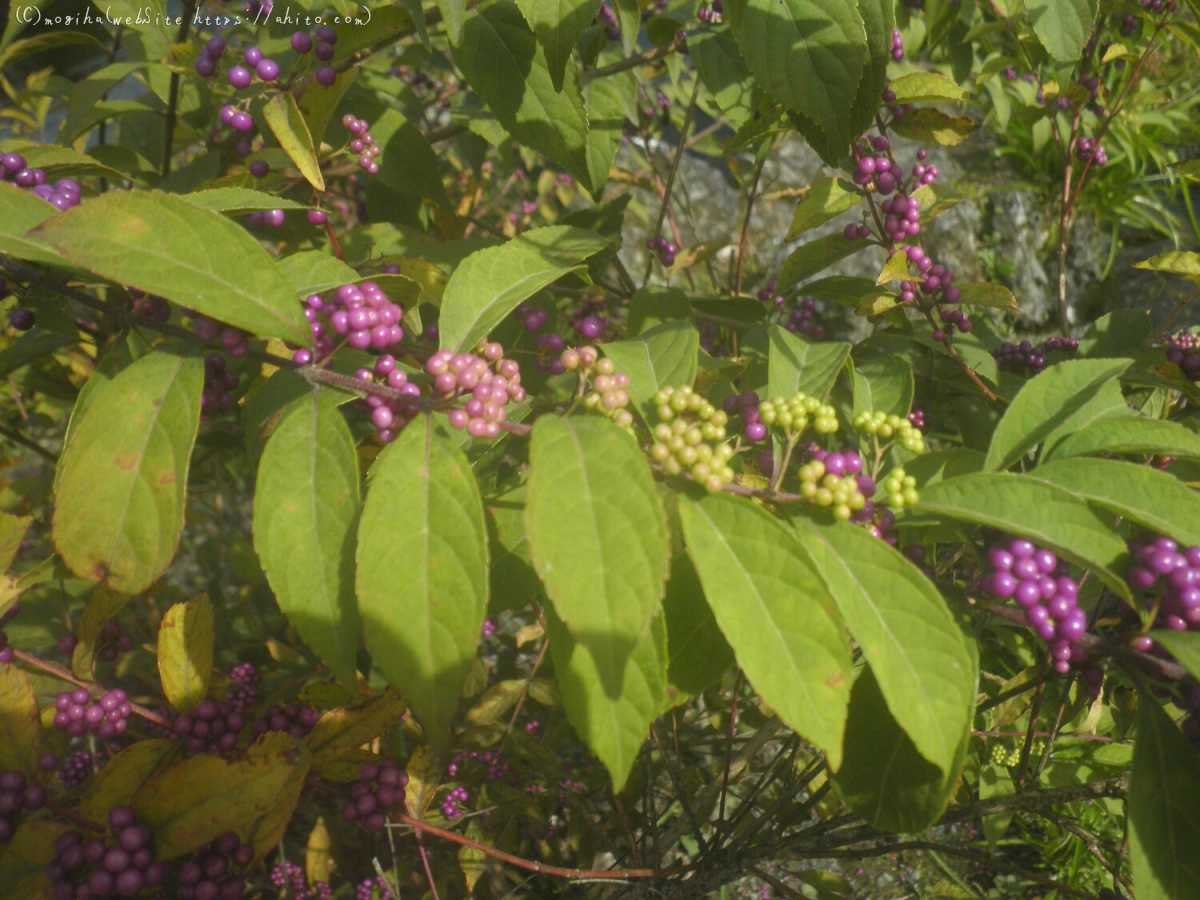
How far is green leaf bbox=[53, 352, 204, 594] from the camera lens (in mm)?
1098

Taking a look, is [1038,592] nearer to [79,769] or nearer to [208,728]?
[208,728]

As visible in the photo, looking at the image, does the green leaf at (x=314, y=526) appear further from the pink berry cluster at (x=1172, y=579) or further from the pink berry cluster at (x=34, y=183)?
the pink berry cluster at (x=1172, y=579)

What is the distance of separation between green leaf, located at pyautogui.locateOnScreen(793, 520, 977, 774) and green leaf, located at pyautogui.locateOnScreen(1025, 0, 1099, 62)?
127cm

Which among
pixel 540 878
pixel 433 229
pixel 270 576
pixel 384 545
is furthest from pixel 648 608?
pixel 433 229

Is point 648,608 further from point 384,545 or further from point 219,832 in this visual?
point 219,832

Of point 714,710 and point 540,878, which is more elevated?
point 714,710

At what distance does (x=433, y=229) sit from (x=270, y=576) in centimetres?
240

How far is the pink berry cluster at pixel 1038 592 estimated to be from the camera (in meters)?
Result: 1.15

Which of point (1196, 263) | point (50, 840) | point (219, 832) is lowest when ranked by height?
point (50, 840)

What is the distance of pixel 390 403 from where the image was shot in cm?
131

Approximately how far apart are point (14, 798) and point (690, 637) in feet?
4.78

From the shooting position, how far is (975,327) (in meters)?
2.55

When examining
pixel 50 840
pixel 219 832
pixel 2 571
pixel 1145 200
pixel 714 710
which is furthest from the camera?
pixel 1145 200

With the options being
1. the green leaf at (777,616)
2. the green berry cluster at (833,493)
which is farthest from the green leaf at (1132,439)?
the green leaf at (777,616)
